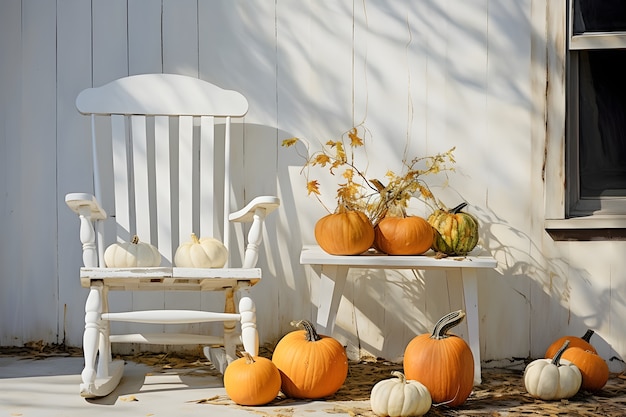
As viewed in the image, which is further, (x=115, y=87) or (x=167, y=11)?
(x=167, y=11)

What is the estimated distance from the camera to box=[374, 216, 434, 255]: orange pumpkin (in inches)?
109

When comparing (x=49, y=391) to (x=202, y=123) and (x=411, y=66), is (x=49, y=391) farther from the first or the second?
(x=411, y=66)

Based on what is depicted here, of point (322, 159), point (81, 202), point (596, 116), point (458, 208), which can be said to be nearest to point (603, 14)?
point (596, 116)

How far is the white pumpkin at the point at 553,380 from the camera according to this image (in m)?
2.55

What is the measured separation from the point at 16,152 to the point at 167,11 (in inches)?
32.2

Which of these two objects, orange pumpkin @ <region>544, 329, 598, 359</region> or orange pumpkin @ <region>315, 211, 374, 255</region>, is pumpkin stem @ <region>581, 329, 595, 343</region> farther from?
orange pumpkin @ <region>315, 211, 374, 255</region>

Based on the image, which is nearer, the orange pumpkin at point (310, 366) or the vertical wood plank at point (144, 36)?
the orange pumpkin at point (310, 366)

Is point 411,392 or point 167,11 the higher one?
point 167,11

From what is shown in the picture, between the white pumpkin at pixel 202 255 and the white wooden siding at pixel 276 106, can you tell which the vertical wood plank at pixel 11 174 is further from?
the white pumpkin at pixel 202 255

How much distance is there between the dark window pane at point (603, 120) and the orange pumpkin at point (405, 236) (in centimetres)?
82

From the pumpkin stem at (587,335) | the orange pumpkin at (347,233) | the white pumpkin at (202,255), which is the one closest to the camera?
Answer: the white pumpkin at (202,255)

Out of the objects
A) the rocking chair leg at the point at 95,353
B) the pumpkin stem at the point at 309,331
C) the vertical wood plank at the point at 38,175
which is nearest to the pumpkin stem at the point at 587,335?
the pumpkin stem at the point at 309,331

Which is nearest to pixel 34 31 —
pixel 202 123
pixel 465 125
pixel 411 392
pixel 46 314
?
pixel 202 123

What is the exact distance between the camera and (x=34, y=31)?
3.23m
